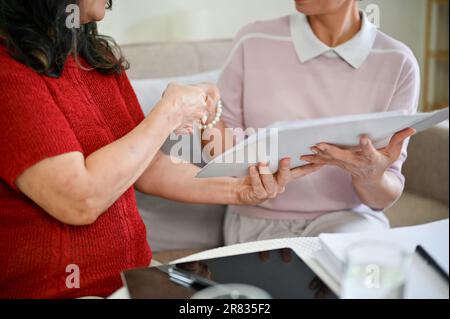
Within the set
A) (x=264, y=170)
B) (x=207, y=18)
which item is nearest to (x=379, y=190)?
(x=264, y=170)

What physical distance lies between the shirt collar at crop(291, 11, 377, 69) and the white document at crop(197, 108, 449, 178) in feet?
0.85

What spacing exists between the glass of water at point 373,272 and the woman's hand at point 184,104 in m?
0.39

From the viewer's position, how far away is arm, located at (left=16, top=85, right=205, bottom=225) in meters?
0.78

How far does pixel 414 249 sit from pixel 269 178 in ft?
1.13

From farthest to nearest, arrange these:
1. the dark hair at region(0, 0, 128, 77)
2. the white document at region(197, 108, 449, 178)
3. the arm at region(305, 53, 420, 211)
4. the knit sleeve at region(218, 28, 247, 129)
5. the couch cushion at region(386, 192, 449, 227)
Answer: the couch cushion at region(386, 192, 449, 227), the knit sleeve at region(218, 28, 247, 129), the arm at region(305, 53, 420, 211), the dark hair at region(0, 0, 128, 77), the white document at region(197, 108, 449, 178)

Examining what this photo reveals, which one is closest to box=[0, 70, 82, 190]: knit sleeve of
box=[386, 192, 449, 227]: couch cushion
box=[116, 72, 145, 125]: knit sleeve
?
box=[116, 72, 145, 125]: knit sleeve

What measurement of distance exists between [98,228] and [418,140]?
1084mm

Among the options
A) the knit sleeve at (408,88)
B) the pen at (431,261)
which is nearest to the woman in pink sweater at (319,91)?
the knit sleeve at (408,88)

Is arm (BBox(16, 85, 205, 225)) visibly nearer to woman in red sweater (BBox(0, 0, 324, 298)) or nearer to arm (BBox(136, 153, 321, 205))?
woman in red sweater (BBox(0, 0, 324, 298))

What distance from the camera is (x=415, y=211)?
1.58 metres

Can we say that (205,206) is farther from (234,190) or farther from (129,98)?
(129,98)

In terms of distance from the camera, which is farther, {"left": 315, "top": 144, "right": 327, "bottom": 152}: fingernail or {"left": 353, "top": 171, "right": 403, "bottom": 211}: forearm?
{"left": 353, "top": 171, "right": 403, "bottom": 211}: forearm

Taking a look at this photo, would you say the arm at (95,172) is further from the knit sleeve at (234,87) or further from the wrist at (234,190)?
the knit sleeve at (234,87)

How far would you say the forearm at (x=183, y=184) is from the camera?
1.12 m
